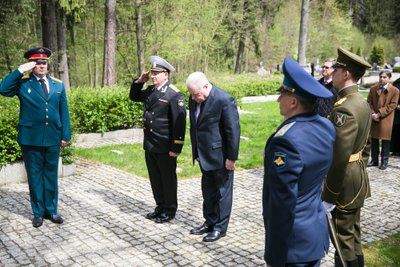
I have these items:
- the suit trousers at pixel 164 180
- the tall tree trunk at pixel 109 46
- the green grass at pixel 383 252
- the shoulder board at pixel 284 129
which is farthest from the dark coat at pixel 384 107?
the tall tree trunk at pixel 109 46

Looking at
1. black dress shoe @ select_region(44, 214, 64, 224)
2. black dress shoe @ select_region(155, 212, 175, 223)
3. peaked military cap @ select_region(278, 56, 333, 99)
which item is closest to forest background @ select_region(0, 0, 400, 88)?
black dress shoe @ select_region(44, 214, 64, 224)

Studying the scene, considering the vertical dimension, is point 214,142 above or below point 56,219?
above

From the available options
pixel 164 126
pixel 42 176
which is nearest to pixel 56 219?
pixel 42 176

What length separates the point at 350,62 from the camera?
380cm

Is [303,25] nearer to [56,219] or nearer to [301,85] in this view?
[56,219]

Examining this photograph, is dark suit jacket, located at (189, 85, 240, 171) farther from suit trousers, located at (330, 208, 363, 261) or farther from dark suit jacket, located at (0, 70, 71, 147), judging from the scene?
dark suit jacket, located at (0, 70, 71, 147)

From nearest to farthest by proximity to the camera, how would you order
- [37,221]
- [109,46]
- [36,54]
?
[36,54] → [37,221] → [109,46]

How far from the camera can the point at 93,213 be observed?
6.12m

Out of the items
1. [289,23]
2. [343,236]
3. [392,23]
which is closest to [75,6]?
[343,236]

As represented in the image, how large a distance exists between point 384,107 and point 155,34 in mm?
19560

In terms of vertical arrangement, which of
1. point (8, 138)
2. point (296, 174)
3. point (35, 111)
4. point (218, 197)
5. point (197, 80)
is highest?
point (197, 80)

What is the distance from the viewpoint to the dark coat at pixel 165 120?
18.2ft

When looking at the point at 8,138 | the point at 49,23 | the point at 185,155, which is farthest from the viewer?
A: the point at 49,23

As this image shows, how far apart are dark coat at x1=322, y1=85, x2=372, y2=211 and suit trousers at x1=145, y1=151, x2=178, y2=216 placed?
237 cm
